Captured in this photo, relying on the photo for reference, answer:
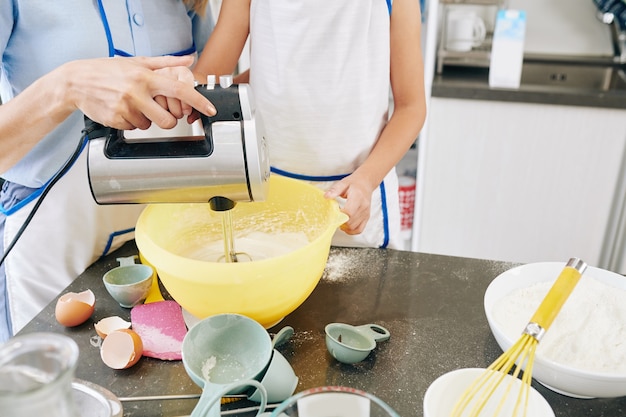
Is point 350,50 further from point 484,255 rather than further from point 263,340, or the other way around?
point 484,255

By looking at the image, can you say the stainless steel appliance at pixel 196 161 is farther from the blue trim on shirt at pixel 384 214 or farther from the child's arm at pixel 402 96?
the blue trim on shirt at pixel 384 214

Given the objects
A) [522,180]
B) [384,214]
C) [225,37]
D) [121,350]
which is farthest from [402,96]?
[522,180]

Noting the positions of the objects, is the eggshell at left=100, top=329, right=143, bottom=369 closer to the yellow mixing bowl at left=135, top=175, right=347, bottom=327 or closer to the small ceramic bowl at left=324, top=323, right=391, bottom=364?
the yellow mixing bowl at left=135, top=175, right=347, bottom=327

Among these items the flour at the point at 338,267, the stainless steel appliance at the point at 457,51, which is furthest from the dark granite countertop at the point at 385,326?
the stainless steel appliance at the point at 457,51

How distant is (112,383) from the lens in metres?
0.74

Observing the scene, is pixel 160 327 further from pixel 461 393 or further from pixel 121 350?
pixel 461 393

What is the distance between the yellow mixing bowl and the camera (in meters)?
0.73

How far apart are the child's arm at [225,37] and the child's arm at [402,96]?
1.06 ft

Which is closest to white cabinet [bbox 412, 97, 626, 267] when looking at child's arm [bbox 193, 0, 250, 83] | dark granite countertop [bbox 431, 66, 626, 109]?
dark granite countertop [bbox 431, 66, 626, 109]

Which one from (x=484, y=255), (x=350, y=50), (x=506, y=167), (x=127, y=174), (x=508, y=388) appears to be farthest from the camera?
(x=484, y=255)

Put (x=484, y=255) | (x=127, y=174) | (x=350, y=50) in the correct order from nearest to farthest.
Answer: (x=127, y=174), (x=350, y=50), (x=484, y=255)

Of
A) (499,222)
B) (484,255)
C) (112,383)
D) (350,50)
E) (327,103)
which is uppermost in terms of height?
(350,50)

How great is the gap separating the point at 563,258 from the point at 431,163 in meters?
0.64

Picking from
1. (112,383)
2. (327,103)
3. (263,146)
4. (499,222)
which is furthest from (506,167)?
(112,383)
